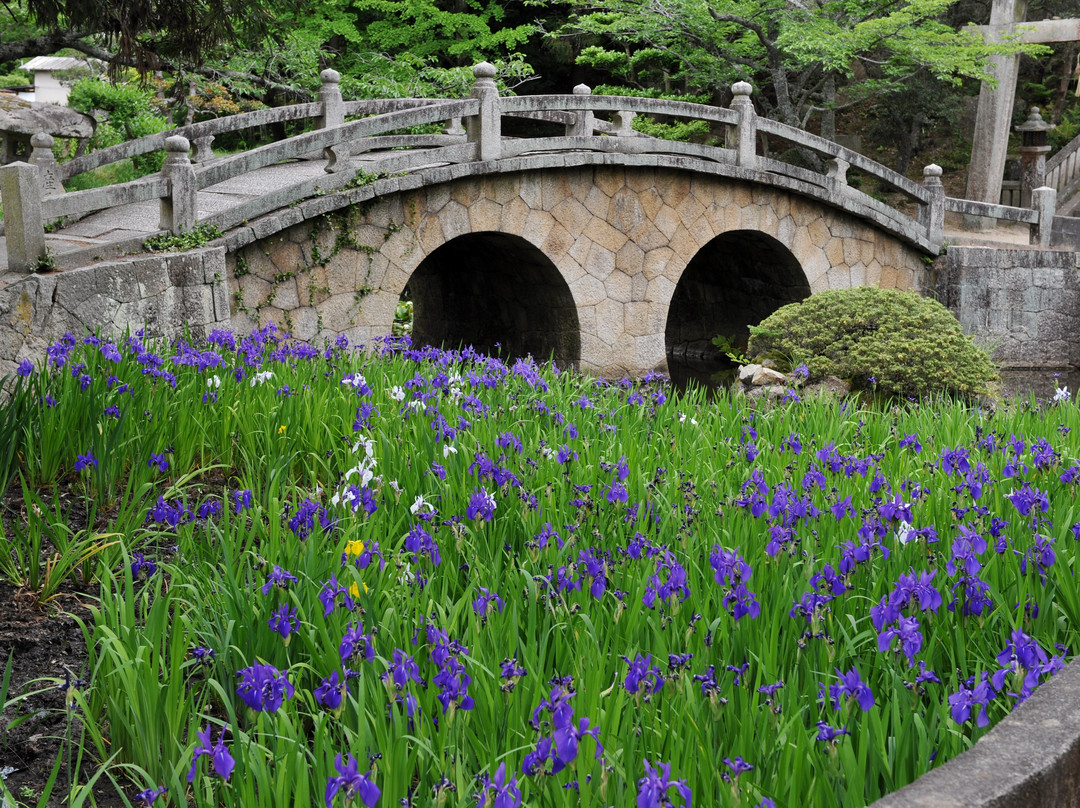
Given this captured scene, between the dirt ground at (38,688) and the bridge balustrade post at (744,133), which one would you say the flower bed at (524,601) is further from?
the bridge balustrade post at (744,133)

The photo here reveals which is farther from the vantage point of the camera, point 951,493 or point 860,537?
point 951,493

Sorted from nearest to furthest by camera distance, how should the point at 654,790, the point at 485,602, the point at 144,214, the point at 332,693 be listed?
the point at 654,790, the point at 332,693, the point at 485,602, the point at 144,214

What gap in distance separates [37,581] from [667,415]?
2.97 m

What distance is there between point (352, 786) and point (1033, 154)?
675 inches

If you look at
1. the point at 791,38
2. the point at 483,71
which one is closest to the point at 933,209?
the point at 791,38

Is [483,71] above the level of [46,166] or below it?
above

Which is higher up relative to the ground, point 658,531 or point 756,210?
point 756,210

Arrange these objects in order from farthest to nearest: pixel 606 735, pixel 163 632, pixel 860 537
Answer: pixel 860 537 < pixel 163 632 < pixel 606 735

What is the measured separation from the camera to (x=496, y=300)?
12.3m

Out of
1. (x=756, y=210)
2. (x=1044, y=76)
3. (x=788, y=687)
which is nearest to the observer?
(x=788, y=687)

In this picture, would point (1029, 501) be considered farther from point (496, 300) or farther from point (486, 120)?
point (496, 300)

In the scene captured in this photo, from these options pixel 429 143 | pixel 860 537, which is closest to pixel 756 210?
pixel 429 143

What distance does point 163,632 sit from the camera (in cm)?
241

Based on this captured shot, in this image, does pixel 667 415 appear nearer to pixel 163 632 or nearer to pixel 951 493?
pixel 951 493
